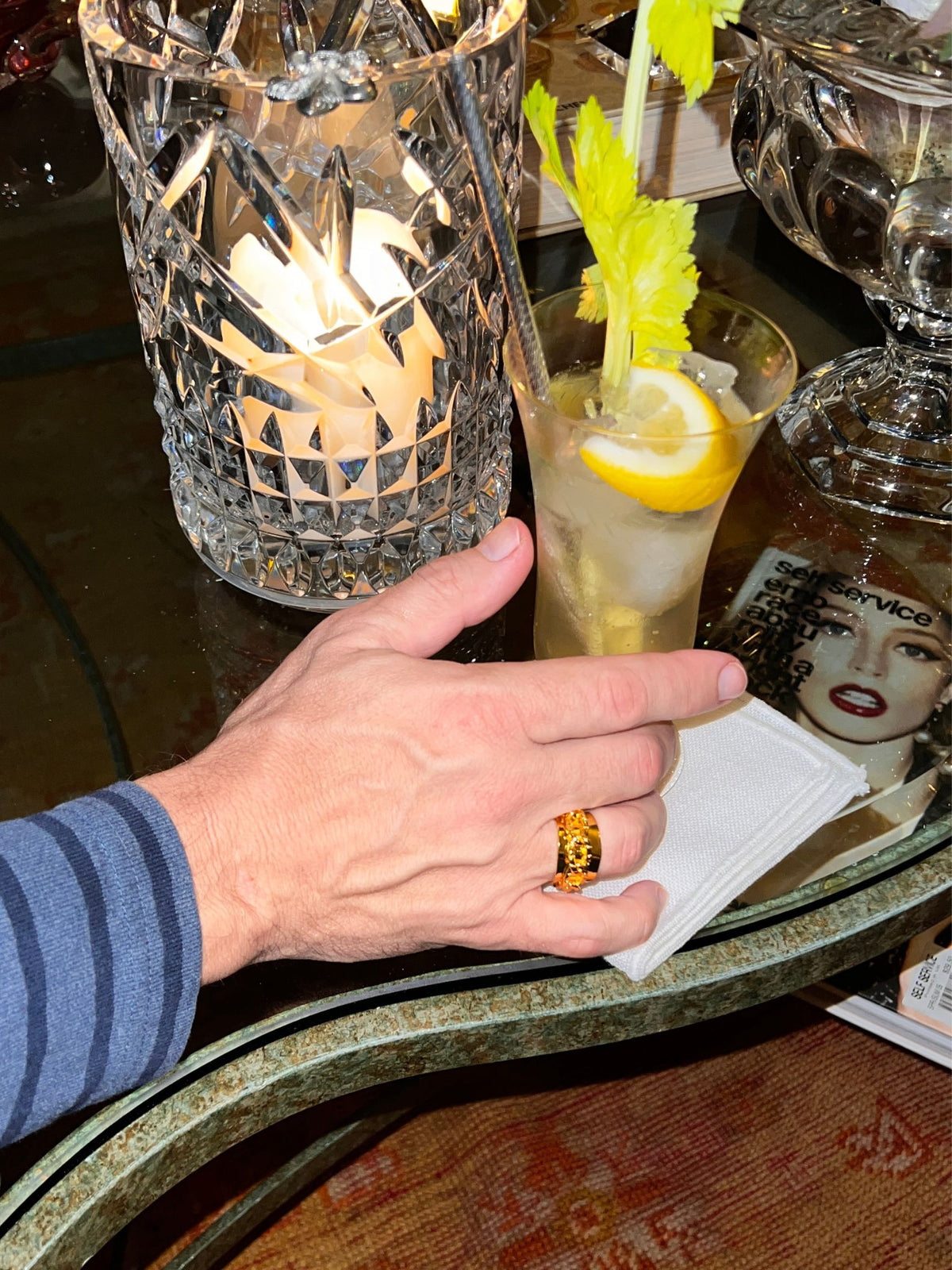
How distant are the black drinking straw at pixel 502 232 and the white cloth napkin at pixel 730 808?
0.19 metres

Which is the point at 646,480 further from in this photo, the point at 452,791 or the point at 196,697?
the point at 196,697

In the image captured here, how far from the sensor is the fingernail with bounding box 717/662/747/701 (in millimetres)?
543

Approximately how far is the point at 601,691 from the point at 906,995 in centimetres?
59

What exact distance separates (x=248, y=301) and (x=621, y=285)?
16cm

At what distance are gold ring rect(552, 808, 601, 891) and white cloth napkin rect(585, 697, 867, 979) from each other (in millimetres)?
18

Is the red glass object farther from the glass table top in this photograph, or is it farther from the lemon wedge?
the lemon wedge

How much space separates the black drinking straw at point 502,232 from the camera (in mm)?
526

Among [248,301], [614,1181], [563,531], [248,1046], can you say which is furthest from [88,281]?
[614,1181]

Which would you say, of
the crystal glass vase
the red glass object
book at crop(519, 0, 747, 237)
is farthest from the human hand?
the red glass object

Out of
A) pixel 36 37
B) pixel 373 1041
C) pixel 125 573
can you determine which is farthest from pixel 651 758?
pixel 36 37

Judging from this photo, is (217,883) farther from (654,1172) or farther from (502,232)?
(654,1172)

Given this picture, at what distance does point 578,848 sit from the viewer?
0.52m

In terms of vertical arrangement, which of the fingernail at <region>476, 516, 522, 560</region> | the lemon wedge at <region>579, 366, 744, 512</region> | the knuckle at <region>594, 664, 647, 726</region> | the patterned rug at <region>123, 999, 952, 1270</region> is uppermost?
the lemon wedge at <region>579, 366, 744, 512</region>

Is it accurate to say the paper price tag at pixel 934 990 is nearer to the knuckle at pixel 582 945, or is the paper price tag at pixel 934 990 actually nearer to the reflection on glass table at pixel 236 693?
the reflection on glass table at pixel 236 693
